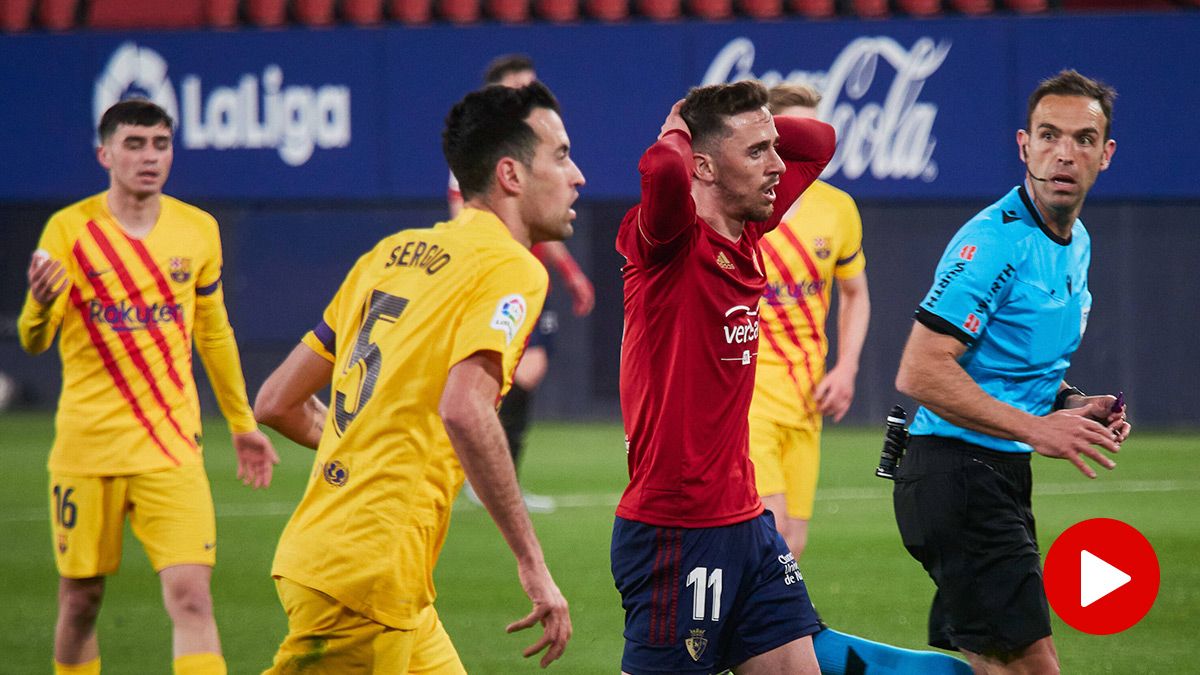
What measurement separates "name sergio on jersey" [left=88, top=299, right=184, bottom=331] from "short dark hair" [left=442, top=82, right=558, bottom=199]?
2415 mm

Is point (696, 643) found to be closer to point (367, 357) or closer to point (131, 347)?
point (367, 357)

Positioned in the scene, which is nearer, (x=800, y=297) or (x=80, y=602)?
(x=80, y=602)

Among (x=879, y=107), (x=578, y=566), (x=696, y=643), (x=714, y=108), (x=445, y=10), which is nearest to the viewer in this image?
(x=696, y=643)

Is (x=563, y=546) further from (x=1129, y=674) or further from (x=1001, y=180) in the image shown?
(x=1001, y=180)

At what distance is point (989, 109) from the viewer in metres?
15.1

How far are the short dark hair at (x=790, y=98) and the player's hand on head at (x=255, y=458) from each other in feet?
8.59

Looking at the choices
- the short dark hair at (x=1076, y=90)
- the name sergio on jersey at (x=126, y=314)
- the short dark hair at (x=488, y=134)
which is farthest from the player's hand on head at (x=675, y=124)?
the name sergio on jersey at (x=126, y=314)

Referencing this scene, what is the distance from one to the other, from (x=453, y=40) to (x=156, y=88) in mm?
3167

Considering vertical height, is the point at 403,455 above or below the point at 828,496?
above

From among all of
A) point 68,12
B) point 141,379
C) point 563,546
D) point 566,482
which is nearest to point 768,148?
point 141,379

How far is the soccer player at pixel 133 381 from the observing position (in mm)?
5402

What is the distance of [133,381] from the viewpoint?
18.9 ft

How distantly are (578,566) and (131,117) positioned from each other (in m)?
3.90

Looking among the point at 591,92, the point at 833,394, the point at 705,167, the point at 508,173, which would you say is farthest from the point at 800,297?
the point at 591,92
